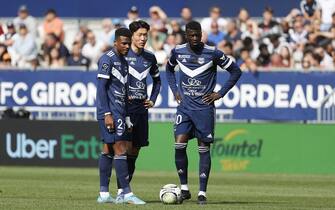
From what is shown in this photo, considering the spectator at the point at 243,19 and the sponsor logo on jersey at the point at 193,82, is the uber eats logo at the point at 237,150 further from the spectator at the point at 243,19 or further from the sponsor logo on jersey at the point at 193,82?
the sponsor logo on jersey at the point at 193,82

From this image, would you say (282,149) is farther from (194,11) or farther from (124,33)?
(124,33)

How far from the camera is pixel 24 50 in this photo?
27.8 metres

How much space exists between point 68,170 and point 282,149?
4950mm

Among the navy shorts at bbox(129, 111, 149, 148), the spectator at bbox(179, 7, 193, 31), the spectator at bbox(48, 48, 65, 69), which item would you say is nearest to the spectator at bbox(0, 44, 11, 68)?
the spectator at bbox(48, 48, 65, 69)

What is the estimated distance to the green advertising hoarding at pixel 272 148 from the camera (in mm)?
24453

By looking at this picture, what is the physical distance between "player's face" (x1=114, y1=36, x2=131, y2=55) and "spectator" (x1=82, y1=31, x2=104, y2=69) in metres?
13.1

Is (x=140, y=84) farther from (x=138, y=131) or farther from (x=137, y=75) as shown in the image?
(x=138, y=131)

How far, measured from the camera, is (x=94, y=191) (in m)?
17.4

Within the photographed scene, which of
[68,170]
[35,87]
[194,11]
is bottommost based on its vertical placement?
[68,170]

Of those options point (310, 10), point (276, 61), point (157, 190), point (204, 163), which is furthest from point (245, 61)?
point (204, 163)

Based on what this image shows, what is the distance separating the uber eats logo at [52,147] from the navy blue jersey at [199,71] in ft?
34.2

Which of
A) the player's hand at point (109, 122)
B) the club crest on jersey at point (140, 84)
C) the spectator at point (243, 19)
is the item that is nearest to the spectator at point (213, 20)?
the spectator at point (243, 19)

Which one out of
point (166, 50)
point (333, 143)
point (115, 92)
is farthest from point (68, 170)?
point (115, 92)

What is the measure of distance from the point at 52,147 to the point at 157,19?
4.73 m
